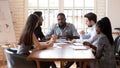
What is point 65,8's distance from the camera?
6.15 metres

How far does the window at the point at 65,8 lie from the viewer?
6.11m

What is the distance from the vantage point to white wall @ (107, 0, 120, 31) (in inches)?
232

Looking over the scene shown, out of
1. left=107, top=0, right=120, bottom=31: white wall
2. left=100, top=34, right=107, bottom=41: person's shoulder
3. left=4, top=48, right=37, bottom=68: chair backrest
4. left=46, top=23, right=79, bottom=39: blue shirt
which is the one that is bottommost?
left=4, top=48, right=37, bottom=68: chair backrest

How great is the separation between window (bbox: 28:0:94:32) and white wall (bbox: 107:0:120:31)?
45 cm

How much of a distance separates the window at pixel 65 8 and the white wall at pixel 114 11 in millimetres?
452

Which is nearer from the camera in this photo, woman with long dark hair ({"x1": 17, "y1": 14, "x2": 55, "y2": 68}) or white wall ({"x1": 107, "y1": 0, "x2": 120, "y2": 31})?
woman with long dark hair ({"x1": 17, "y1": 14, "x2": 55, "y2": 68})

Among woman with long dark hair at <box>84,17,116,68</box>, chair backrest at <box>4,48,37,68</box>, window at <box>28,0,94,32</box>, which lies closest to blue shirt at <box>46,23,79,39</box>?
window at <box>28,0,94,32</box>

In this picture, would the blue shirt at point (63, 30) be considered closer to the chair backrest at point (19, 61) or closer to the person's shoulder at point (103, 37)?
the person's shoulder at point (103, 37)

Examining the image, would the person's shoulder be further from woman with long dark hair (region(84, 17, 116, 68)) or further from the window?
the window

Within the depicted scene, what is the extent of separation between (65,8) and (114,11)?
1.22 meters

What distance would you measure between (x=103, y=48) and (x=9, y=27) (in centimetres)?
314

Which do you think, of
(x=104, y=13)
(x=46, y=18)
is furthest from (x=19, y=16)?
(x=104, y=13)

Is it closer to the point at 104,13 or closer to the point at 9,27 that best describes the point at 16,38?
the point at 9,27

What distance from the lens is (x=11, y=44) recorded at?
19.4 feet
